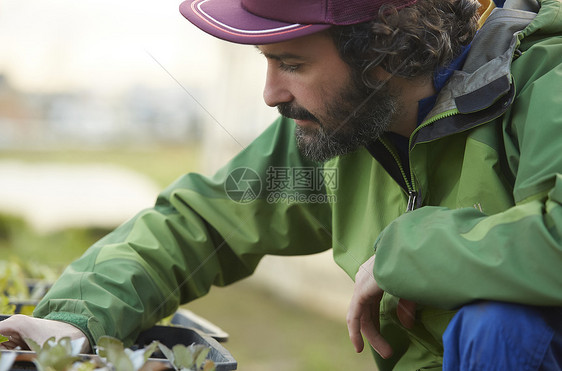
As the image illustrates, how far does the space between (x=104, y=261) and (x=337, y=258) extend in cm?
61

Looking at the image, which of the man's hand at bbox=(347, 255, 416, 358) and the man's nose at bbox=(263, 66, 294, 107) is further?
the man's nose at bbox=(263, 66, 294, 107)

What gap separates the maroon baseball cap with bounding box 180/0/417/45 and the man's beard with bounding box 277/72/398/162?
0.59ft

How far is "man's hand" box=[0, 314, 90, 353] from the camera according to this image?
153 cm

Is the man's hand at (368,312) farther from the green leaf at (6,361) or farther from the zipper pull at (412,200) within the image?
the green leaf at (6,361)

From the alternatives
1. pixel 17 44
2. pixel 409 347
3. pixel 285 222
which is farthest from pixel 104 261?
pixel 17 44

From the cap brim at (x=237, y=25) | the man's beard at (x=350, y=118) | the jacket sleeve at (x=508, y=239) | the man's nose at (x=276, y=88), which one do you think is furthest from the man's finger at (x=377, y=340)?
the cap brim at (x=237, y=25)

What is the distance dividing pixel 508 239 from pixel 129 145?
25.9 feet

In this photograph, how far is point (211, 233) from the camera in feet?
6.73

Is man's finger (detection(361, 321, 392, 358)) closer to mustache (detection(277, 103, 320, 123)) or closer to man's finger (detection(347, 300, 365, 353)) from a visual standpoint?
man's finger (detection(347, 300, 365, 353))

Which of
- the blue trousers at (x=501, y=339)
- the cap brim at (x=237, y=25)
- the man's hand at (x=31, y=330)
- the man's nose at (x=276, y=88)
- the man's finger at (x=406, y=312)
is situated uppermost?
the cap brim at (x=237, y=25)

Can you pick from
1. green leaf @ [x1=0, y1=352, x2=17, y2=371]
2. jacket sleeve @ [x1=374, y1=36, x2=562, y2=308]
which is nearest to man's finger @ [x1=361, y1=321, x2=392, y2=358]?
jacket sleeve @ [x1=374, y1=36, x2=562, y2=308]

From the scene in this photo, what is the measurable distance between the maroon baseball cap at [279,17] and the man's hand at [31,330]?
0.74m

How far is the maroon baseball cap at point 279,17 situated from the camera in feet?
5.39

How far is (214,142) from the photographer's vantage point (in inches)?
279
